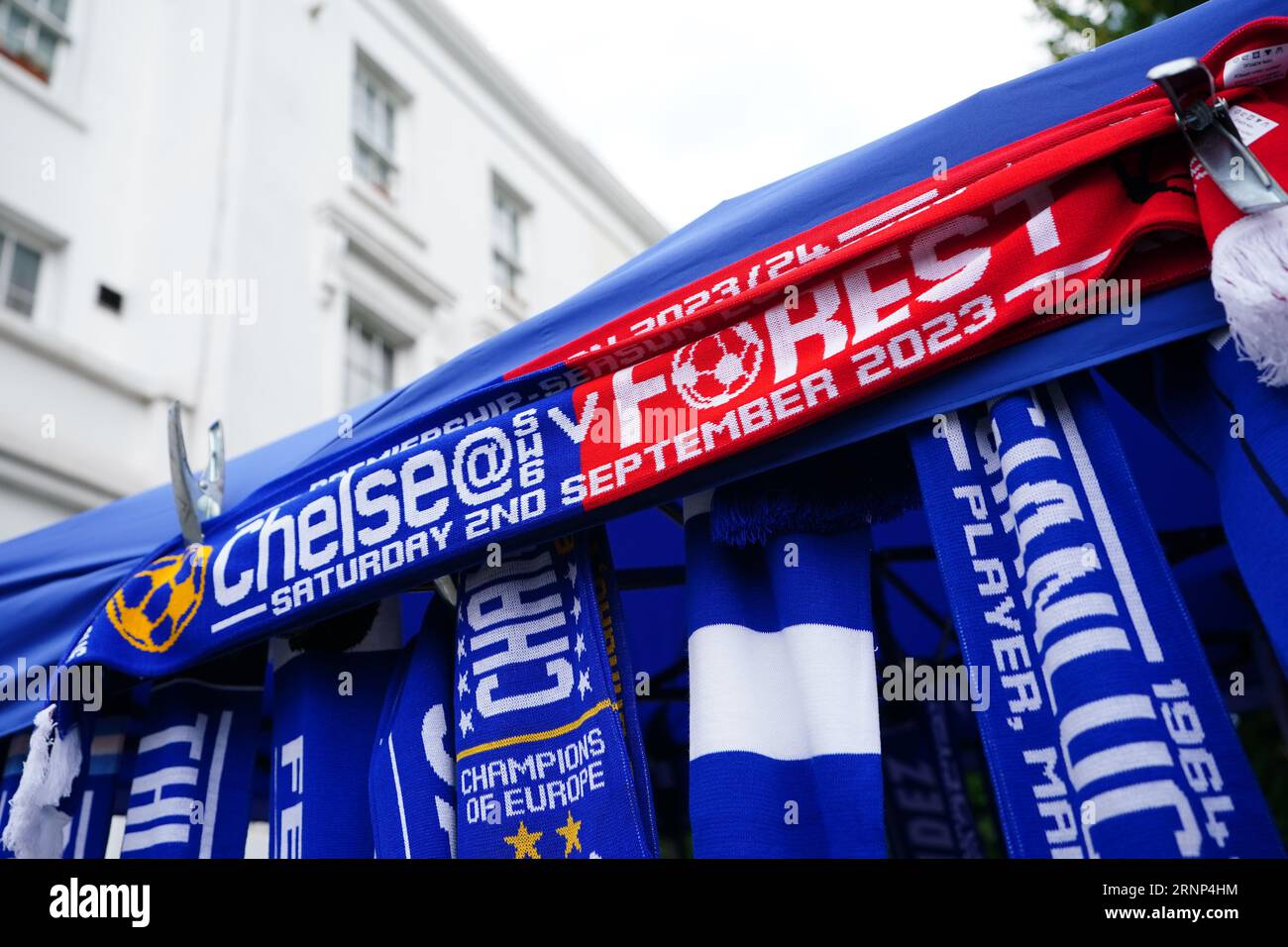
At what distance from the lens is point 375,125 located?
10055 millimetres

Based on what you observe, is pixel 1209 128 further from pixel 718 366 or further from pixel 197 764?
pixel 197 764

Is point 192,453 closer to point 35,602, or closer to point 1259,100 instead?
point 35,602

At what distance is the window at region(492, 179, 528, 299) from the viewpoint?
36.5 feet

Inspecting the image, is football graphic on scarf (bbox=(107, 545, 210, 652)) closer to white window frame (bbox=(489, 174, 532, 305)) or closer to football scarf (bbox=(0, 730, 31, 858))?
football scarf (bbox=(0, 730, 31, 858))

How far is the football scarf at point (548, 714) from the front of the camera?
1780 mm

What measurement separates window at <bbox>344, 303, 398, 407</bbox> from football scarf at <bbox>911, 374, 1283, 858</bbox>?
7672 mm

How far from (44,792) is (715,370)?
5.35ft

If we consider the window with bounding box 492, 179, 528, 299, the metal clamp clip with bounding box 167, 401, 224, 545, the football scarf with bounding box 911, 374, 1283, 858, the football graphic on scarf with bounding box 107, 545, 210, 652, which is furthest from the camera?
the window with bounding box 492, 179, 528, 299

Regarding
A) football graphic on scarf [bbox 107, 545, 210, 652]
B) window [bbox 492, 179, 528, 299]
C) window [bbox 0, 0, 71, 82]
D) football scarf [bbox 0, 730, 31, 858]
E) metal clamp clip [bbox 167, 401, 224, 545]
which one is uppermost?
window [bbox 492, 179, 528, 299]

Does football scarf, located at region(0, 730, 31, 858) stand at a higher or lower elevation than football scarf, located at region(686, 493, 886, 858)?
higher

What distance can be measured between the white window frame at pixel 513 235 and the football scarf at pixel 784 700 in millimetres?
9274

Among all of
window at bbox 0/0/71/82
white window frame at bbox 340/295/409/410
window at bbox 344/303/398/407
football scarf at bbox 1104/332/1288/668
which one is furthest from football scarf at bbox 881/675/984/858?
window at bbox 0/0/71/82
